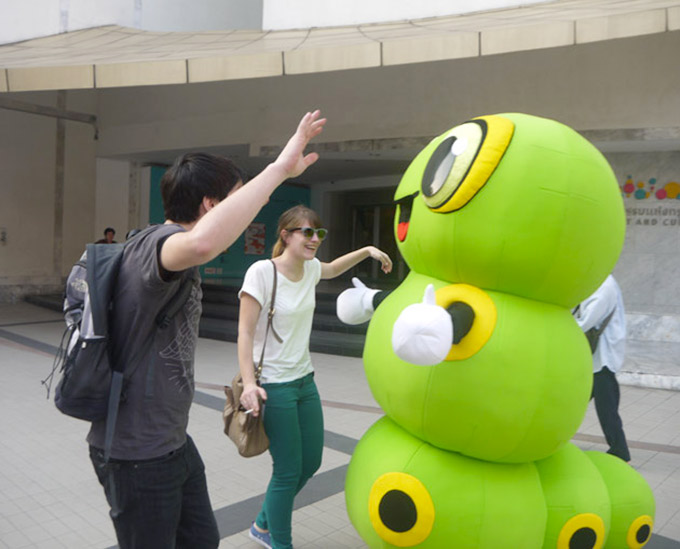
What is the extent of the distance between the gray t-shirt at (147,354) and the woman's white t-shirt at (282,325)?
855 millimetres

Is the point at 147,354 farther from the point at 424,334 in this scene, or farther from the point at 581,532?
the point at 581,532

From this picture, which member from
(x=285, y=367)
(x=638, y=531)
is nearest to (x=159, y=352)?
(x=285, y=367)

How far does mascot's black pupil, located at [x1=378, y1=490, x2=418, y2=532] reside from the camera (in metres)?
2.26

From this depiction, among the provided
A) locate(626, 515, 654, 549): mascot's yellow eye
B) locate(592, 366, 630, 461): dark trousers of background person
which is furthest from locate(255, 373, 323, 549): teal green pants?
locate(592, 366, 630, 461): dark trousers of background person

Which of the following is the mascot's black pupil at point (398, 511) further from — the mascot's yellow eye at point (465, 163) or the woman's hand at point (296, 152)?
the woman's hand at point (296, 152)

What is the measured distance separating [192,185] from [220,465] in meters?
3.02

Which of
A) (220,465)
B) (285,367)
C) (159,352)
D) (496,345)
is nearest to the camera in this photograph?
(159,352)

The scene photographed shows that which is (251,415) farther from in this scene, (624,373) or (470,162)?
(624,373)

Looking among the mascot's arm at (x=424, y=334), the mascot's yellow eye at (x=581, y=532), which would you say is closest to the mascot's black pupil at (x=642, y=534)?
the mascot's yellow eye at (x=581, y=532)

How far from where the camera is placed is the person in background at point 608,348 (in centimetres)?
403

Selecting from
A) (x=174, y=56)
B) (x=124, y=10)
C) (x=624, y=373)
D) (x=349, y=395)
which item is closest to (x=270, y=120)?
(x=174, y=56)

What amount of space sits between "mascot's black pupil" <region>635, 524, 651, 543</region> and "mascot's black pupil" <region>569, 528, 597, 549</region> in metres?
0.35

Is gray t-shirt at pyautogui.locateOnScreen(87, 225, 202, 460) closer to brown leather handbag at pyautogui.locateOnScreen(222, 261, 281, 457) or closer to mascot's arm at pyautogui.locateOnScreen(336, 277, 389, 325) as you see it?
brown leather handbag at pyautogui.locateOnScreen(222, 261, 281, 457)

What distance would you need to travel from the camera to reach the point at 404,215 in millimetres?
2580
